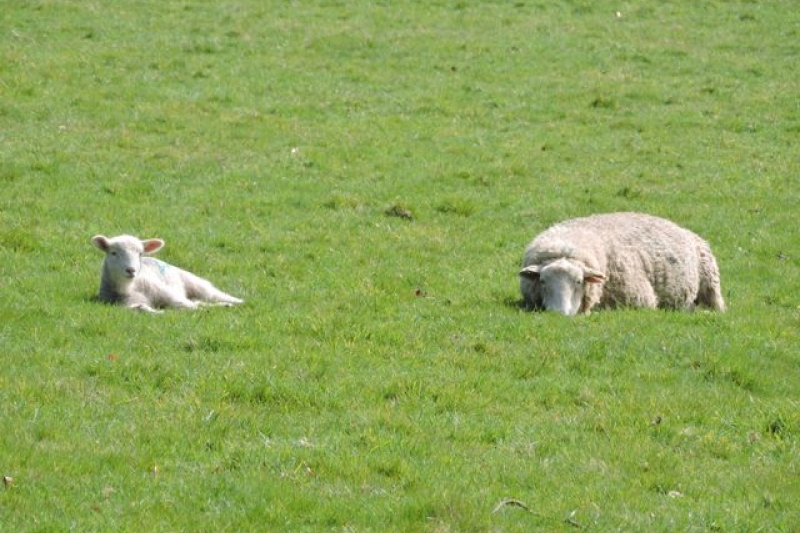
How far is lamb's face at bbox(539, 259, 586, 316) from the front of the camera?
45.1ft

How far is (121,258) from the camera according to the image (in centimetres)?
1320

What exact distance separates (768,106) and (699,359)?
1466 centimetres

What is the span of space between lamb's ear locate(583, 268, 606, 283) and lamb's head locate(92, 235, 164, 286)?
453 cm

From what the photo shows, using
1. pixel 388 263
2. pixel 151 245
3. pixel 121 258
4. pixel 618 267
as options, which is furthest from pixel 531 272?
pixel 121 258

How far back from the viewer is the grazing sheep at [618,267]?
45.7 feet

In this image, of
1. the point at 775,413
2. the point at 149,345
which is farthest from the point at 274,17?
the point at 775,413

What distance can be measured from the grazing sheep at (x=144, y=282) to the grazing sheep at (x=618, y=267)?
3.23m

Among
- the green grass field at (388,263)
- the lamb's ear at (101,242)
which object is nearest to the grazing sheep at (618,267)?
the green grass field at (388,263)

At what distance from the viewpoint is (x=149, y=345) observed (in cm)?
1159

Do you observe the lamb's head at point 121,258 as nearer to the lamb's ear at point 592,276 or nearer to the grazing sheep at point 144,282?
the grazing sheep at point 144,282

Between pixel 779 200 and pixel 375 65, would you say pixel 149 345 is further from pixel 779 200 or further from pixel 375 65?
pixel 375 65

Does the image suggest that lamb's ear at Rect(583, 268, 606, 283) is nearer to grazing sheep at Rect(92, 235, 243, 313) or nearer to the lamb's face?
the lamb's face

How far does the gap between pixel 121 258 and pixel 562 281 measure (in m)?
4.43

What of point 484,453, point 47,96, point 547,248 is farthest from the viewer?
point 47,96
